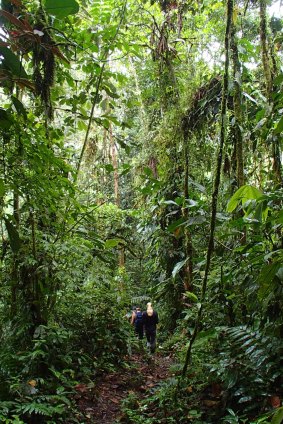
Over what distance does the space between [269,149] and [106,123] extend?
175cm

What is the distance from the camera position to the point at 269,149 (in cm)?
396

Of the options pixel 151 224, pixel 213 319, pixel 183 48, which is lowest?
pixel 213 319

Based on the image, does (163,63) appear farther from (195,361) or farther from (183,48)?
(195,361)

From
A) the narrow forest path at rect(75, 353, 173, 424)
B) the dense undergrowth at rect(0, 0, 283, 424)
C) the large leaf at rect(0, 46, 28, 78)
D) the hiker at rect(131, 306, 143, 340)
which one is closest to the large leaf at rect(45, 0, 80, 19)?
the dense undergrowth at rect(0, 0, 283, 424)

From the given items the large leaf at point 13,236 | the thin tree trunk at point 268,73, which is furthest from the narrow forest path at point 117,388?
the thin tree trunk at point 268,73

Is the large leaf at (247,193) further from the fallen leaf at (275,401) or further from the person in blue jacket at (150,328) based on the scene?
the person in blue jacket at (150,328)

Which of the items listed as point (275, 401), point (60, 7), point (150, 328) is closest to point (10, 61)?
point (60, 7)

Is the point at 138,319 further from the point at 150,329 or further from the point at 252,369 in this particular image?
the point at 252,369

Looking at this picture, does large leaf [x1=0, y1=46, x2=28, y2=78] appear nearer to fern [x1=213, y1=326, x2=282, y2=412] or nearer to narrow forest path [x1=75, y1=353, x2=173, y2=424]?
fern [x1=213, y1=326, x2=282, y2=412]

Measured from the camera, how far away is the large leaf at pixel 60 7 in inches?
64.8

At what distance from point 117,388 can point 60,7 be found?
429 centimetres

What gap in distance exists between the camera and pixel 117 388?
4617mm

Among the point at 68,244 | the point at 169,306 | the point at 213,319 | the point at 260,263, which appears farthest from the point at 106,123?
the point at 169,306

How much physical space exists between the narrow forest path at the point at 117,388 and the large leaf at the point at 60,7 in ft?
11.2
